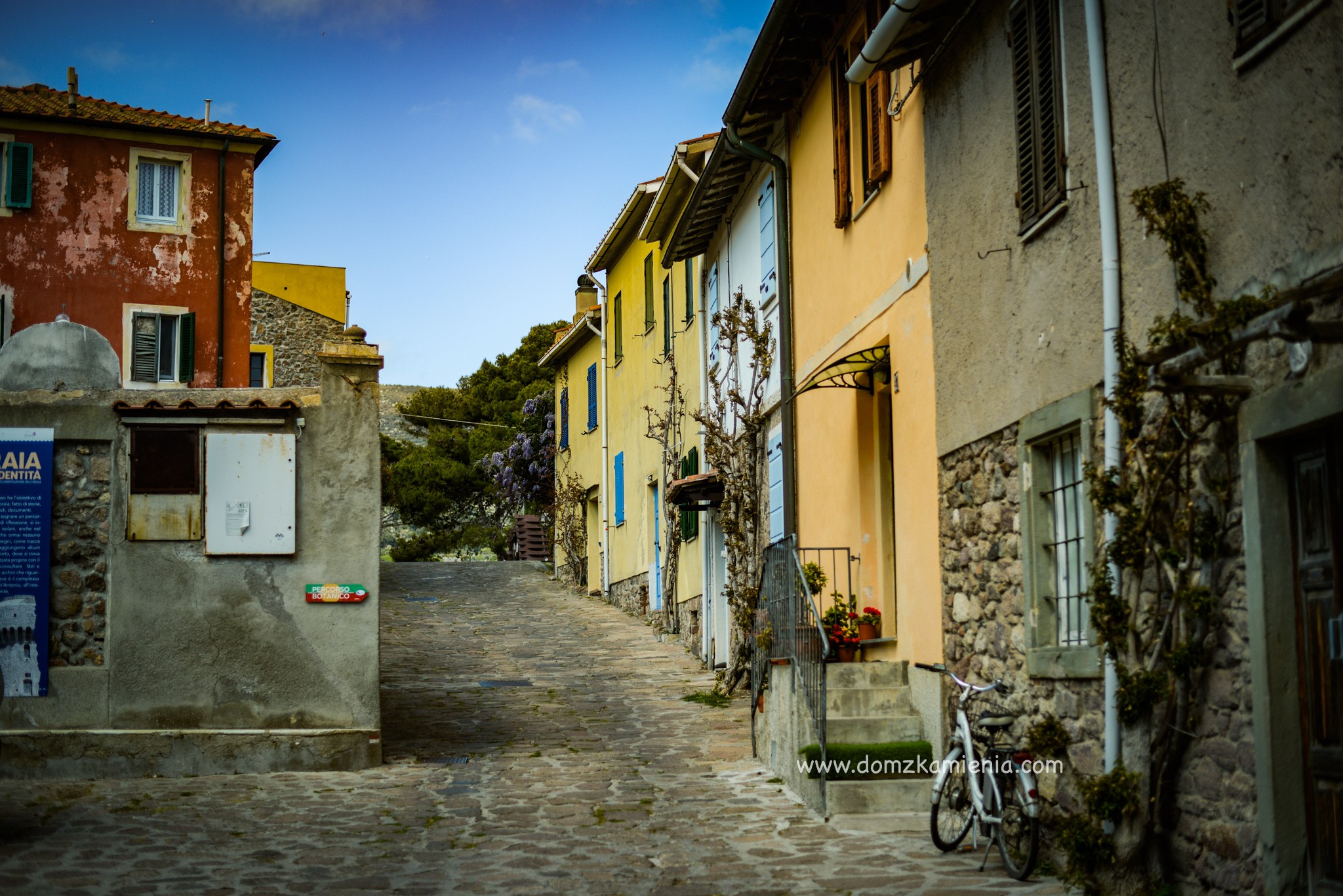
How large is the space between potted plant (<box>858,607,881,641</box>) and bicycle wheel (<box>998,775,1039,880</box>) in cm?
322

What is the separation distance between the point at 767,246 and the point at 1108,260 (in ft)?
25.8

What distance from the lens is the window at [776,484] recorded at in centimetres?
1355

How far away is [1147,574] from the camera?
243 inches

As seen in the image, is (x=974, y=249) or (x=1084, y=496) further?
(x=974, y=249)

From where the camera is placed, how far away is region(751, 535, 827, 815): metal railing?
8.92m

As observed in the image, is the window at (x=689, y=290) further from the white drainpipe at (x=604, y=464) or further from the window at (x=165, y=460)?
the window at (x=165, y=460)

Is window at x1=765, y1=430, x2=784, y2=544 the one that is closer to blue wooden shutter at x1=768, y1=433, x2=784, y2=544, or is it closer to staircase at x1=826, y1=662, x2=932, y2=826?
blue wooden shutter at x1=768, y1=433, x2=784, y2=544

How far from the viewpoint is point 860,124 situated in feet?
35.5

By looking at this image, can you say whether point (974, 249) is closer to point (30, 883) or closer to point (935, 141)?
point (935, 141)

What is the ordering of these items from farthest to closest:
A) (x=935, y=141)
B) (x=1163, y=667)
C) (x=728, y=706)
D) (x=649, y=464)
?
(x=649, y=464)
(x=728, y=706)
(x=935, y=141)
(x=1163, y=667)

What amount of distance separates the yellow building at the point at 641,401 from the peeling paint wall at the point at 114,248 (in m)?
6.76

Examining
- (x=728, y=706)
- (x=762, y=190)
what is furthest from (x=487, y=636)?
(x=762, y=190)

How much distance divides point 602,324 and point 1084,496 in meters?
19.7

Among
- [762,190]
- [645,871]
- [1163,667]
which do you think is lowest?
[645,871]
